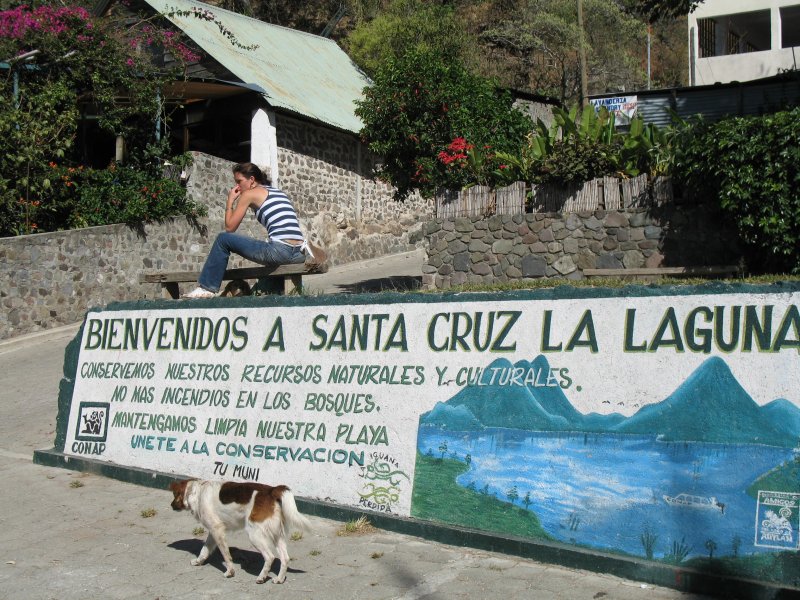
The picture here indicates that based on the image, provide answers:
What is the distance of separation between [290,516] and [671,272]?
833 centimetres

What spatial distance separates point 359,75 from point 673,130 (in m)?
15.8

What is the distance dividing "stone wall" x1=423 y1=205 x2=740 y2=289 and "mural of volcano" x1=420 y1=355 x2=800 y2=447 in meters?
7.50

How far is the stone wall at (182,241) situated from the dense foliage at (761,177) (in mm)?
5500

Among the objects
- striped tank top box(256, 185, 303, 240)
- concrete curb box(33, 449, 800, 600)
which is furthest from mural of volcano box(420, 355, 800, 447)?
striped tank top box(256, 185, 303, 240)

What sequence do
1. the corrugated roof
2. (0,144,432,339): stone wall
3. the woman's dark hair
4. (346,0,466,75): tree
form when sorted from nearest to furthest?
the woman's dark hair < (0,144,432,339): stone wall < the corrugated roof < (346,0,466,75): tree

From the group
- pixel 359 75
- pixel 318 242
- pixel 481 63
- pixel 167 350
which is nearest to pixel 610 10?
pixel 481 63

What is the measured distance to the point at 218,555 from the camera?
5.64 metres

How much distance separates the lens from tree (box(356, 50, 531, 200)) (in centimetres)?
1548

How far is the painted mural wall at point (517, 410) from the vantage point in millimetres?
4395

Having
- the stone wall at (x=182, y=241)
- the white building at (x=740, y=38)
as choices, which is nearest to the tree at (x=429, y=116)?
the stone wall at (x=182, y=241)

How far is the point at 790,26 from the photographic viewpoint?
2570 centimetres

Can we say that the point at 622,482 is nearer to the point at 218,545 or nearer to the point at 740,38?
the point at 218,545

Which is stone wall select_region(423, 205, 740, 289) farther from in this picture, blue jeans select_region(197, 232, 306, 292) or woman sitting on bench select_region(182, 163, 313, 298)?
blue jeans select_region(197, 232, 306, 292)

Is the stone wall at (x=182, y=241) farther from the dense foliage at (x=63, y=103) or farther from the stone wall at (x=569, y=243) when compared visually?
the stone wall at (x=569, y=243)
